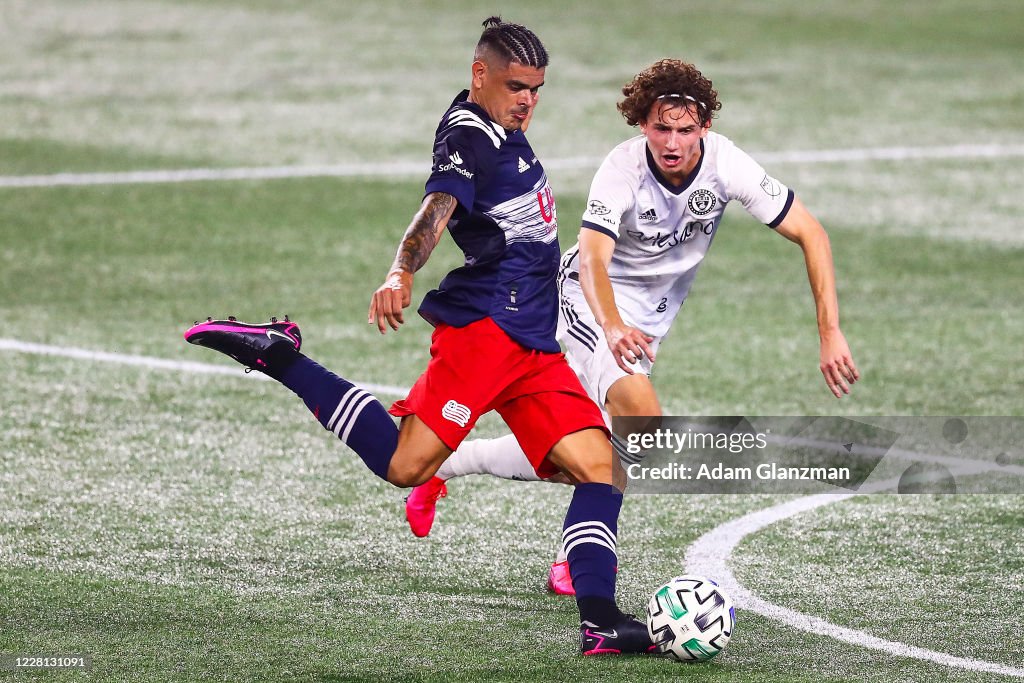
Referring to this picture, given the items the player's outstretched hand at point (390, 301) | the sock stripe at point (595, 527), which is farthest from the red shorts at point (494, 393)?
the player's outstretched hand at point (390, 301)

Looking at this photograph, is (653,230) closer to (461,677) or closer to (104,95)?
(461,677)

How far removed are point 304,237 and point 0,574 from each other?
8.43 meters

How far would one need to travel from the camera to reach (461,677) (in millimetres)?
5281

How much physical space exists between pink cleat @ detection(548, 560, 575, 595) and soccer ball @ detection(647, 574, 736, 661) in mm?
824

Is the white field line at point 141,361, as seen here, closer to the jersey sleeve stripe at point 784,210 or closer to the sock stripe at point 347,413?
the sock stripe at point 347,413

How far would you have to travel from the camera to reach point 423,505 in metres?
6.85

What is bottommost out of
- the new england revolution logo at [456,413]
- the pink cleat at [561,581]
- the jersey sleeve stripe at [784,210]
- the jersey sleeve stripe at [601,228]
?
the pink cleat at [561,581]

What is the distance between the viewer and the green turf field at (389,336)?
5.93 meters

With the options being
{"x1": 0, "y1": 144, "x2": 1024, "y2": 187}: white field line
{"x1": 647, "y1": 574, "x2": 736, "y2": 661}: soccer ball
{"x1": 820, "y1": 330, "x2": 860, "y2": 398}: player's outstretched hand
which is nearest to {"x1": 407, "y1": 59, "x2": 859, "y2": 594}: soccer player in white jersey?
{"x1": 820, "y1": 330, "x2": 860, "y2": 398}: player's outstretched hand

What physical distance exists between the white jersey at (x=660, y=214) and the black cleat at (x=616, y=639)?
1.60 meters

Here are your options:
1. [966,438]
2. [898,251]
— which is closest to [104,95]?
[898,251]

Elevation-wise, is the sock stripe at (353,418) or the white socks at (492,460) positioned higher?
the sock stripe at (353,418)

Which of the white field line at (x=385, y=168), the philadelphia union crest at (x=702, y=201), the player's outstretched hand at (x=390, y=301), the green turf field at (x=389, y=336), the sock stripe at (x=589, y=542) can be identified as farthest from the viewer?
the white field line at (x=385, y=168)

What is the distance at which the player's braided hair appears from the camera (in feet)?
19.3
